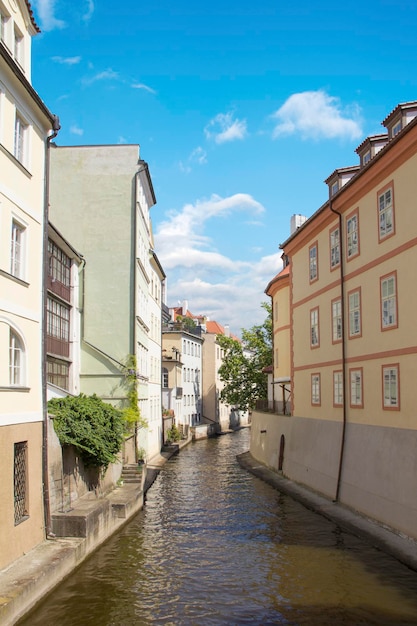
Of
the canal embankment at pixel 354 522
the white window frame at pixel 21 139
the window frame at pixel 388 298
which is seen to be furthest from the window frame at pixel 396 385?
the white window frame at pixel 21 139

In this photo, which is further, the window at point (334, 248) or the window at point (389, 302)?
the window at point (334, 248)

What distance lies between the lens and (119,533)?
60.9ft

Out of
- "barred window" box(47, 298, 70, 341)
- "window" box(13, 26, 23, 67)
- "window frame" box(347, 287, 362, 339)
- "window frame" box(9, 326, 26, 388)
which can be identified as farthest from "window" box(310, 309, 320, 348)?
"window" box(13, 26, 23, 67)

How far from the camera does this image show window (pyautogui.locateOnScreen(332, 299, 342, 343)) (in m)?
22.7

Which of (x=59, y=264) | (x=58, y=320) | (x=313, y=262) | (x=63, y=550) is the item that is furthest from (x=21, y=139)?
(x=313, y=262)

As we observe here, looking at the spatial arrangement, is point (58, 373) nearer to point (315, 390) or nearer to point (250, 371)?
point (315, 390)

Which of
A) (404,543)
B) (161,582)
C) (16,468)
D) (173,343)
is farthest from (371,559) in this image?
(173,343)

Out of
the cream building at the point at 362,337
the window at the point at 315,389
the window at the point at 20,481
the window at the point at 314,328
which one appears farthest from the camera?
the window at the point at 314,328

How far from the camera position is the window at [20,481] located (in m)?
13.3

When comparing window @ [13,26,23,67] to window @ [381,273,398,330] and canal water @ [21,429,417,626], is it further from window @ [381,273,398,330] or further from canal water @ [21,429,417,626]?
canal water @ [21,429,417,626]

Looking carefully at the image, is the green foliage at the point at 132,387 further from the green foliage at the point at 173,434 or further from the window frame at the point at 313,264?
the green foliage at the point at 173,434

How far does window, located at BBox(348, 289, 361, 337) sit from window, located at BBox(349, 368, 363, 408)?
1262mm

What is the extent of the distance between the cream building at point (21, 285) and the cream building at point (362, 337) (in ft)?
30.0

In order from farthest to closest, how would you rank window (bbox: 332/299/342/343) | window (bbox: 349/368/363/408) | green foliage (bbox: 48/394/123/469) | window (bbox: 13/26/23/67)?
window (bbox: 332/299/342/343), window (bbox: 349/368/363/408), green foliage (bbox: 48/394/123/469), window (bbox: 13/26/23/67)
